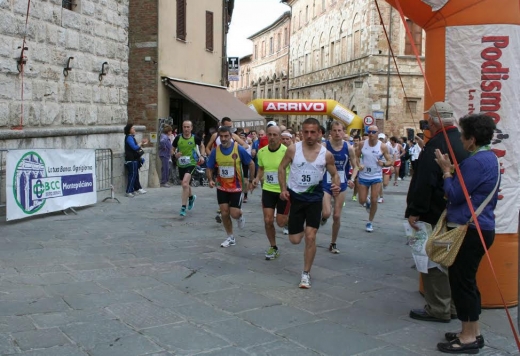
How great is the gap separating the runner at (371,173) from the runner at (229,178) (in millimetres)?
2479

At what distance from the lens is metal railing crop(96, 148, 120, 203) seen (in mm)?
12188

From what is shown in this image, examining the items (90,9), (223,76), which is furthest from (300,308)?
(223,76)

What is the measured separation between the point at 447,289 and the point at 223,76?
67.5 feet

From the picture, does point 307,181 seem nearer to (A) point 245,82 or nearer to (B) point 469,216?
(B) point 469,216

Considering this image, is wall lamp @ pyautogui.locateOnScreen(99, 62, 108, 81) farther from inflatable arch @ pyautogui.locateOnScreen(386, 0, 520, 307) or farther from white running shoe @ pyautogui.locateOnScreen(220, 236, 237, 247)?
inflatable arch @ pyautogui.locateOnScreen(386, 0, 520, 307)

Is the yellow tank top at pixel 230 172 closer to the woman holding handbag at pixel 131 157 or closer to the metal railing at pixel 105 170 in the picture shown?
the metal railing at pixel 105 170

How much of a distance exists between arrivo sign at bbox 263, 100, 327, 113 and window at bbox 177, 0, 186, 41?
28.0 ft

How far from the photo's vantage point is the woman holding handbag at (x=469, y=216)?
14.3 feet

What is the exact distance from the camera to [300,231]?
653 cm

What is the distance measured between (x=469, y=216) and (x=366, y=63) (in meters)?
34.2

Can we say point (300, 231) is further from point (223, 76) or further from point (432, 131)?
point (223, 76)

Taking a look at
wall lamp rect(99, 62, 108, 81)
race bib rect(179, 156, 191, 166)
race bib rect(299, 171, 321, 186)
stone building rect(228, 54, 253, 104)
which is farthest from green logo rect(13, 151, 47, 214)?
stone building rect(228, 54, 253, 104)

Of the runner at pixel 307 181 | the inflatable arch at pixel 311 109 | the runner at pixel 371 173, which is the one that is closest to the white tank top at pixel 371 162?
the runner at pixel 371 173

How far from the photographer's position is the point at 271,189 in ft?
25.3
